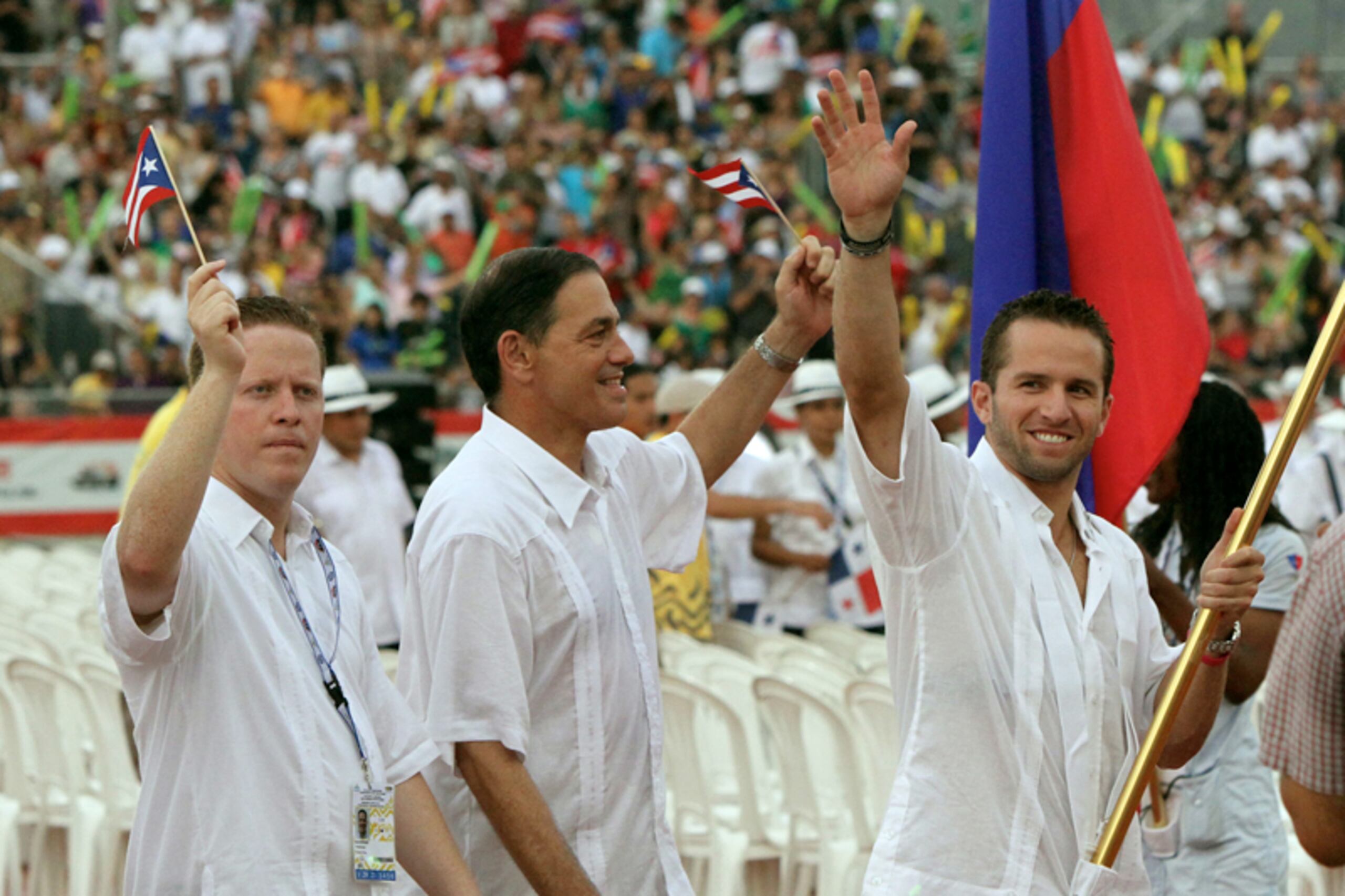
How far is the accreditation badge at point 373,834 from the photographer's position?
305 centimetres

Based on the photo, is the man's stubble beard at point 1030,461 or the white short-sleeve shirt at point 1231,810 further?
the white short-sleeve shirt at point 1231,810

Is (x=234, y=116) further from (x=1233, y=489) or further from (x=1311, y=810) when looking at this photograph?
(x=1311, y=810)

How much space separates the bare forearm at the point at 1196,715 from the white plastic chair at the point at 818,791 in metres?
2.31

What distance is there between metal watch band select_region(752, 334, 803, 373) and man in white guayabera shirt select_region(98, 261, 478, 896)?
106 centimetres

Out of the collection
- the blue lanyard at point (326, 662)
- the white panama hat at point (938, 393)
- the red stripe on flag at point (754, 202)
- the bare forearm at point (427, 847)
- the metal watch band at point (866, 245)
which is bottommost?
the bare forearm at point (427, 847)

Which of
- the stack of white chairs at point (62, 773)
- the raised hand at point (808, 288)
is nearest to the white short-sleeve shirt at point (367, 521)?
the stack of white chairs at point (62, 773)

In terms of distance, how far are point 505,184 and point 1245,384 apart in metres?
7.61

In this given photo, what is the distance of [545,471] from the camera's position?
3.48 meters

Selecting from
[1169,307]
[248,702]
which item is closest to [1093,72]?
[1169,307]

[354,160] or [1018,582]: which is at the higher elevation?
[354,160]

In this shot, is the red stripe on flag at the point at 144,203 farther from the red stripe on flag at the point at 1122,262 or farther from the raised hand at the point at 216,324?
the red stripe on flag at the point at 1122,262

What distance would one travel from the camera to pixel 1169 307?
4441 millimetres

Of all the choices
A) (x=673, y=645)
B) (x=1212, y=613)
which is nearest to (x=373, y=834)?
(x=1212, y=613)

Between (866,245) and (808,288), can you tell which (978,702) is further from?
(808,288)
